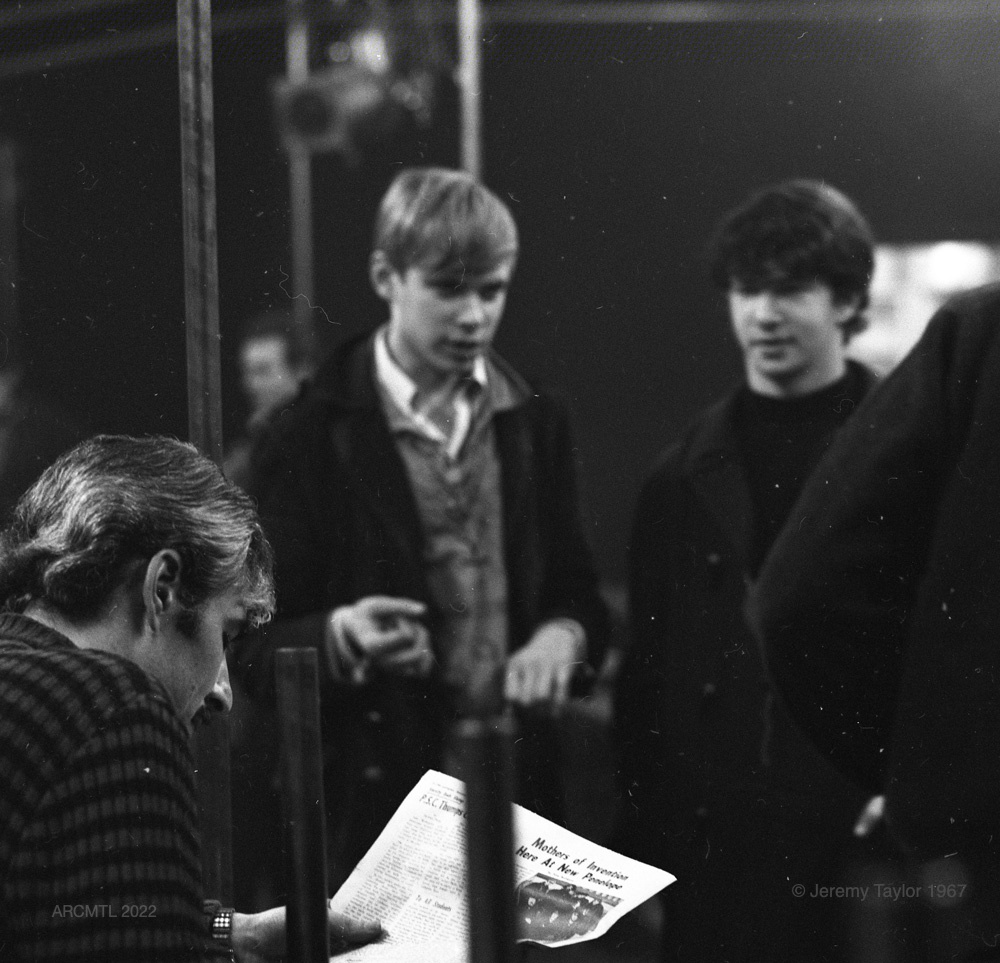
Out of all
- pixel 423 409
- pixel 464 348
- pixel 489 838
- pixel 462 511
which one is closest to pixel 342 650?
pixel 462 511

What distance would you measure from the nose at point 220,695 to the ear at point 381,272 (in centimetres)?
62

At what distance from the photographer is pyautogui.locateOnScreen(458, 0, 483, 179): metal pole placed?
1.96 meters

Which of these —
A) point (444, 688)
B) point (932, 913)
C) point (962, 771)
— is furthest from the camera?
point (444, 688)

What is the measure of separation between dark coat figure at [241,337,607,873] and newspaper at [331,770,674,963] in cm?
26

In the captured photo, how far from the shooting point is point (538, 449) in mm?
2010

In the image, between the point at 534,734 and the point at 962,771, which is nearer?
the point at 962,771

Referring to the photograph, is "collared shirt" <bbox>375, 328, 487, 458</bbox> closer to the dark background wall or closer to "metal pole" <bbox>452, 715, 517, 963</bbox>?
the dark background wall

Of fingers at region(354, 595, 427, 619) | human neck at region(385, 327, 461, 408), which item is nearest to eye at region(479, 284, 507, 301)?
human neck at region(385, 327, 461, 408)

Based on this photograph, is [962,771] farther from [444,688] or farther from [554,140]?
[554,140]

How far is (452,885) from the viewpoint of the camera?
5.44ft

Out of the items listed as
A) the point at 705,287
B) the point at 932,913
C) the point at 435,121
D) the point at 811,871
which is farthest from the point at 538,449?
the point at 932,913

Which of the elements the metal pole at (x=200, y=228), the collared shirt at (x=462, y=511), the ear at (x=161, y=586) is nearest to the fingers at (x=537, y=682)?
the collared shirt at (x=462, y=511)

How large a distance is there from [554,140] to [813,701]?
0.89 m

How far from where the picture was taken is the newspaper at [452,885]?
5.13 ft
